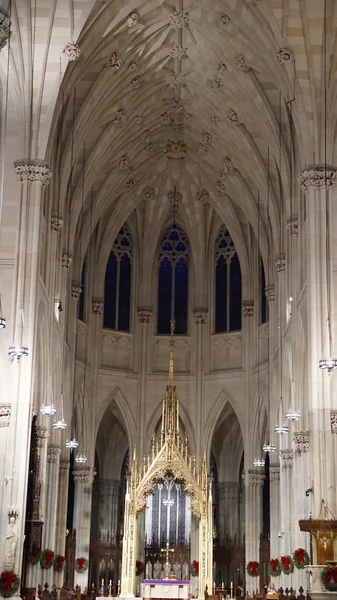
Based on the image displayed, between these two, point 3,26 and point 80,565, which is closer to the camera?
point 3,26

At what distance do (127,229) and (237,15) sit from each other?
1647cm

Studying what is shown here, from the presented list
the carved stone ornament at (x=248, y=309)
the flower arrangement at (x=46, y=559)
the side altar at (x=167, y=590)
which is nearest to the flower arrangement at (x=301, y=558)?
the side altar at (x=167, y=590)

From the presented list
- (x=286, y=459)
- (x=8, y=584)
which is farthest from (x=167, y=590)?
(x=8, y=584)

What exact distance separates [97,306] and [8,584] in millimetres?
20039

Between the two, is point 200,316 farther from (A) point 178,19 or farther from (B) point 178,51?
(A) point 178,19

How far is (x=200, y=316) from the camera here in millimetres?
46438

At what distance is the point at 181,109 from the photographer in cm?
4128

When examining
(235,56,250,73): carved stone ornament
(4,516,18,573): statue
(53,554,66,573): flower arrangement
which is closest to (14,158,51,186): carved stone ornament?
(235,56,250,73): carved stone ornament

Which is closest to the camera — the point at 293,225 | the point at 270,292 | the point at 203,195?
the point at 293,225

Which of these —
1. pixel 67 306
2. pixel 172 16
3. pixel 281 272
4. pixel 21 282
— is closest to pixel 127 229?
pixel 67 306

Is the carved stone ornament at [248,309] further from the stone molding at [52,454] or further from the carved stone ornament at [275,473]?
the stone molding at [52,454]

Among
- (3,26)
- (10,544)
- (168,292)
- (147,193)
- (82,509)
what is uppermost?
(147,193)

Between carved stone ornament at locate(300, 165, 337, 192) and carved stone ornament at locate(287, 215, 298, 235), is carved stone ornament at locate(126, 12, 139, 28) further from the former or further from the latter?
carved stone ornament at locate(287, 215, 298, 235)

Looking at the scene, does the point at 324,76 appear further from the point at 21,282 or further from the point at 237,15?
the point at 21,282
